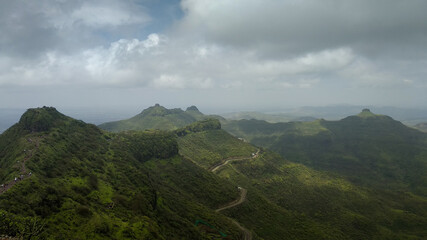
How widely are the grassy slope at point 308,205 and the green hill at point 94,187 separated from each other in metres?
17.7

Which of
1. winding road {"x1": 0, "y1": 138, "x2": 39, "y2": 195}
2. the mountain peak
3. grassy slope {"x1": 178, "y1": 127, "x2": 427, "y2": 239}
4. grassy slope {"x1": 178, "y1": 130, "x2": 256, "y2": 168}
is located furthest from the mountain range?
grassy slope {"x1": 178, "y1": 130, "x2": 256, "y2": 168}

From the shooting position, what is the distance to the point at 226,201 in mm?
100500

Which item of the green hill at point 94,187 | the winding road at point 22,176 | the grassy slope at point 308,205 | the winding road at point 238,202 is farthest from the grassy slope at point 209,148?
the winding road at point 22,176

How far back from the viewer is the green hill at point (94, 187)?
133 ft

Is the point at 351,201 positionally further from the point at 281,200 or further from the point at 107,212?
the point at 107,212

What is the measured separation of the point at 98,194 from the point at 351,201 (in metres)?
141

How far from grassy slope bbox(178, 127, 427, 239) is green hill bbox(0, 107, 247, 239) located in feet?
57.9

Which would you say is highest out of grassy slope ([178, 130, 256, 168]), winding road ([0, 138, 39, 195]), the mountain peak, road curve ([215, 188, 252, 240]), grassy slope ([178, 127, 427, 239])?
the mountain peak

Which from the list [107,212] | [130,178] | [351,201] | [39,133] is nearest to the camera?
[107,212]

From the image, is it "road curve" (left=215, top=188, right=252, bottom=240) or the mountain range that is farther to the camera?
"road curve" (left=215, top=188, right=252, bottom=240)

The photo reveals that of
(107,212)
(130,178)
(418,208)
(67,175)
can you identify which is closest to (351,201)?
(418,208)

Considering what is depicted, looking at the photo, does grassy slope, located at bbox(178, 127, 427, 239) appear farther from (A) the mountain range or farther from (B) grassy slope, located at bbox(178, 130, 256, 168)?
(B) grassy slope, located at bbox(178, 130, 256, 168)

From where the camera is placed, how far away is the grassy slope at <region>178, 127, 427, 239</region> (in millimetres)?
92000

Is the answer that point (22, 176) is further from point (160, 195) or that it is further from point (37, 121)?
point (37, 121)
